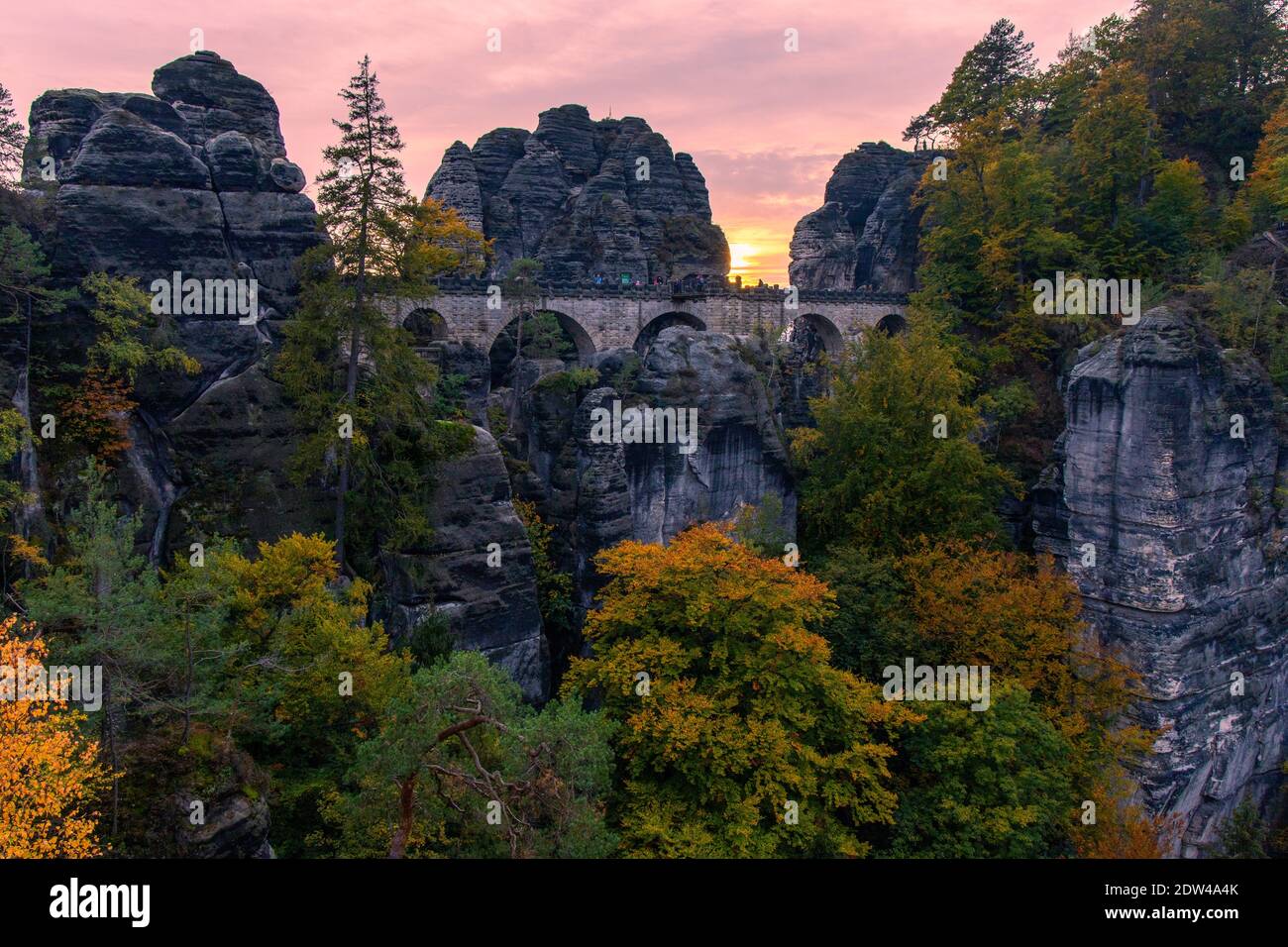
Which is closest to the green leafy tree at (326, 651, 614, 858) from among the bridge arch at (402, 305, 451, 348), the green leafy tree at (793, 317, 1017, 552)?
the green leafy tree at (793, 317, 1017, 552)

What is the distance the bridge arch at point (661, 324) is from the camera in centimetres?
4053

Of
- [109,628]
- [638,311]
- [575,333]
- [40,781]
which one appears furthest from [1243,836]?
[575,333]

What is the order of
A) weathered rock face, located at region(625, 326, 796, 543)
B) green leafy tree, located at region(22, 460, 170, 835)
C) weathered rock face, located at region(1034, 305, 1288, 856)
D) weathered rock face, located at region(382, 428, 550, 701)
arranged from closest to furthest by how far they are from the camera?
green leafy tree, located at region(22, 460, 170, 835) < weathered rock face, located at region(382, 428, 550, 701) < weathered rock face, located at region(1034, 305, 1288, 856) < weathered rock face, located at region(625, 326, 796, 543)

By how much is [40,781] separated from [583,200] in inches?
1850

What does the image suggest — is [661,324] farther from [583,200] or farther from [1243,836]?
[1243,836]

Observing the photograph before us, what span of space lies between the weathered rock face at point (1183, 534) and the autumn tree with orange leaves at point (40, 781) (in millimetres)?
26473

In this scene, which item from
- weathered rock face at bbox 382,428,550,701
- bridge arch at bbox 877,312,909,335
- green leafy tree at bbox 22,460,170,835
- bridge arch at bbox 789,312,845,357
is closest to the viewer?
green leafy tree at bbox 22,460,170,835

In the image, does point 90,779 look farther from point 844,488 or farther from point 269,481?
point 844,488

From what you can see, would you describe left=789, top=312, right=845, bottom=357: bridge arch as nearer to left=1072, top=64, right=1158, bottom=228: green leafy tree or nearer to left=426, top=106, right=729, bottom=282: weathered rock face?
left=426, top=106, right=729, bottom=282: weathered rock face

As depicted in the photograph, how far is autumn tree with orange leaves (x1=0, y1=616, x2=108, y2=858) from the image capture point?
9242mm

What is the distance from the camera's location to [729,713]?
16.7m

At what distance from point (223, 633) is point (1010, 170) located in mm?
34946

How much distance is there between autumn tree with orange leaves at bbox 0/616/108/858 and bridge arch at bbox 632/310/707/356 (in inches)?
1273
